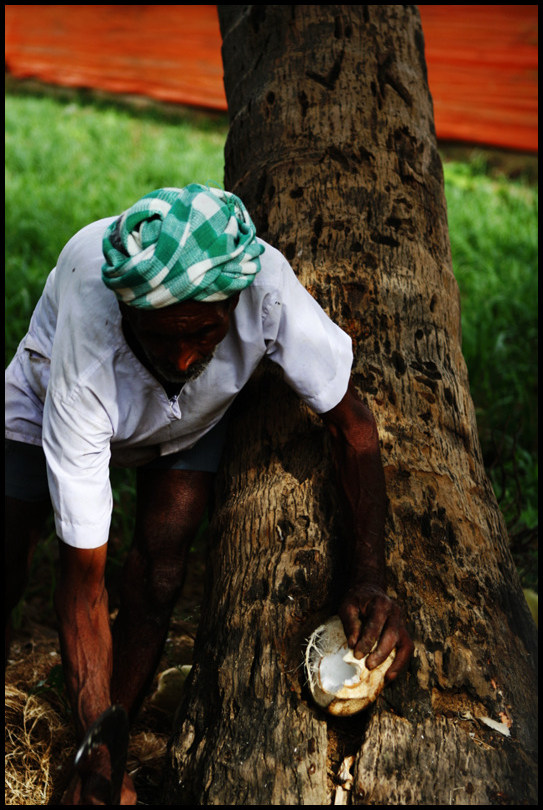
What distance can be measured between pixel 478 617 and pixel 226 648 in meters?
0.62

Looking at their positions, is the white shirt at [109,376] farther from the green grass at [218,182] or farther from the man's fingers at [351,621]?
the green grass at [218,182]

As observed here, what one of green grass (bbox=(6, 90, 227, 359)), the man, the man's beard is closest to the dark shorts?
the man

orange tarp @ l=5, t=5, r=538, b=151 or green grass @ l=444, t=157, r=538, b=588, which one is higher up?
orange tarp @ l=5, t=5, r=538, b=151

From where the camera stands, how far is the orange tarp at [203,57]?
23.6ft

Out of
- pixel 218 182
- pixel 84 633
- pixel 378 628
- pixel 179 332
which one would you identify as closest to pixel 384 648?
pixel 378 628

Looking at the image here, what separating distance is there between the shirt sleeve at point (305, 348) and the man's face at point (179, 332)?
14 centimetres

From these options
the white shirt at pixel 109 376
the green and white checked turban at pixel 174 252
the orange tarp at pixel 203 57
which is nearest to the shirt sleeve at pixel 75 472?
the white shirt at pixel 109 376

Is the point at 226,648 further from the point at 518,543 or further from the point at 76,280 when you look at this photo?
the point at 518,543

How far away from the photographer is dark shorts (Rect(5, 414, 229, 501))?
236 centimetres

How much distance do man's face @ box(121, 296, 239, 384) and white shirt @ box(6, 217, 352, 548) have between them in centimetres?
7

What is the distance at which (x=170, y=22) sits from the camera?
876 cm

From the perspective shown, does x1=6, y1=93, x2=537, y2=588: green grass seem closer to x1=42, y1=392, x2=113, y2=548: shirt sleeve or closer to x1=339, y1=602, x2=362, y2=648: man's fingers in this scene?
x1=339, y1=602, x2=362, y2=648: man's fingers

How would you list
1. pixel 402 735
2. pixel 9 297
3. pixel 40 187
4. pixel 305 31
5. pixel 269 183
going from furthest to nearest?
pixel 40 187 → pixel 9 297 → pixel 305 31 → pixel 269 183 → pixel 402 735

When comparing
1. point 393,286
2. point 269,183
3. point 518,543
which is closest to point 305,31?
point 269,183
